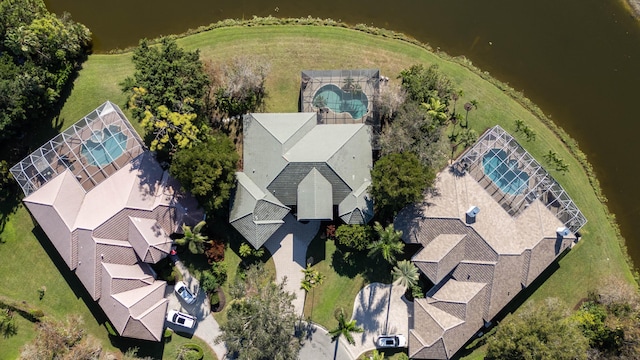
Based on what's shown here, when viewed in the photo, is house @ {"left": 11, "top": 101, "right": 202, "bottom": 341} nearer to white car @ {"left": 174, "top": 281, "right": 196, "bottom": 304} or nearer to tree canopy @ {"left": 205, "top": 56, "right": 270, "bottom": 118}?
white car @ {"left": 174, "top": 281, "right": 196, "bottom": 304}

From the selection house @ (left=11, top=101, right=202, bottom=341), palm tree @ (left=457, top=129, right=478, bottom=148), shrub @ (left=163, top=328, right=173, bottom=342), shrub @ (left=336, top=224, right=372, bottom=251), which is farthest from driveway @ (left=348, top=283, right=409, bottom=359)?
house @ (left=11, top=101, right=202, bottom=341)

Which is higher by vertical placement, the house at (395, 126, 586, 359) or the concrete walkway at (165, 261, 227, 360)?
the house at (395, 126, 586, 359)

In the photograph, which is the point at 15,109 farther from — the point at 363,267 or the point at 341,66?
the point at 363,267

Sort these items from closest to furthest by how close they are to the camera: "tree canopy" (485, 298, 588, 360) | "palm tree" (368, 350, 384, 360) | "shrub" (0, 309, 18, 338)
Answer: "tree canopy" (485, 298, 588, 360)
"palm tree" (368, 350, 384, 360)
"shrub" (0, 309, 18, 338)

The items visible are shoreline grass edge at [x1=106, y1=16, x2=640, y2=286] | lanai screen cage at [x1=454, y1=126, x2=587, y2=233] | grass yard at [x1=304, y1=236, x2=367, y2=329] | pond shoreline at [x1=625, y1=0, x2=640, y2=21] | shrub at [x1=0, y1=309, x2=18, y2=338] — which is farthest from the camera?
pond shoreline at [x1=625, y1=0, x2=640, y2=21]

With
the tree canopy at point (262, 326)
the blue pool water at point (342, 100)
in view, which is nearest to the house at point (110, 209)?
the tree canopy at point (262, 326)

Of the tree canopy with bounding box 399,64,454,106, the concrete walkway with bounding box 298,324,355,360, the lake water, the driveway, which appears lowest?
the concrete walkway with bounding box 298,324,355,360

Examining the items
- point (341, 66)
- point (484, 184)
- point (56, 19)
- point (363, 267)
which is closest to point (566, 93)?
point (484, 184)
